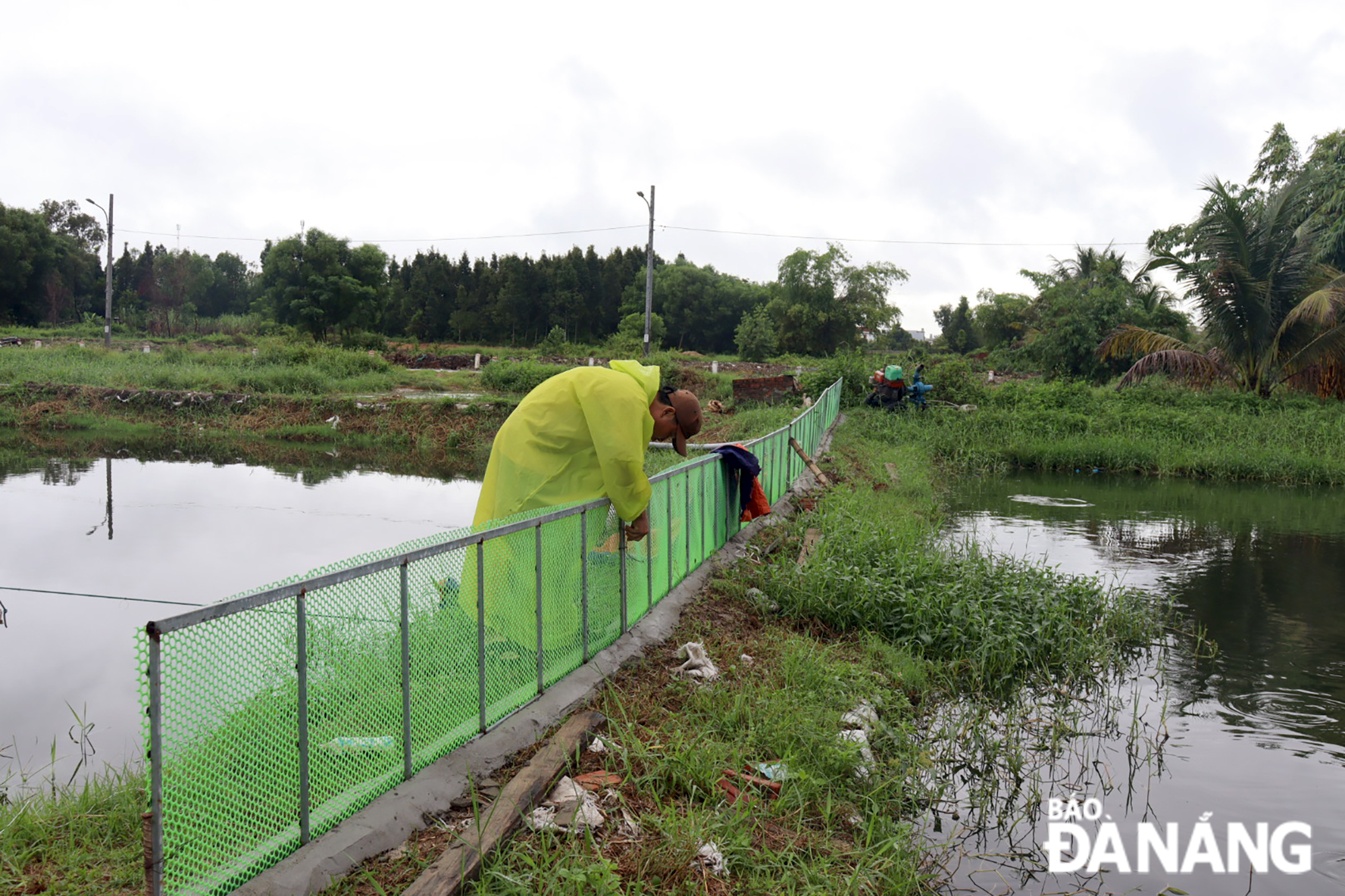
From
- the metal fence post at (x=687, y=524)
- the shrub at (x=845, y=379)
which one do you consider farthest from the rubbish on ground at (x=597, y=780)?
the shrub at (x=845, y=379)

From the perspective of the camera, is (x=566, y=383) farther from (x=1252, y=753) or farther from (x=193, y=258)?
(x=193, y=258)

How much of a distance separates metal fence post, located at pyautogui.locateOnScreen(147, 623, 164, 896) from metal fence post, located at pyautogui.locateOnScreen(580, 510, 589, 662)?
2435 millimetres

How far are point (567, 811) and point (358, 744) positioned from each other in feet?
2.78

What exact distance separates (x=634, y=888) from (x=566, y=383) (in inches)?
98.3

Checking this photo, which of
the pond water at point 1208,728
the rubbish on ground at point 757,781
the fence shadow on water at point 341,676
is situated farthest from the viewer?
the pond water at point 1208,728

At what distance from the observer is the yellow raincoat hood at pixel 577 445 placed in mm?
4410

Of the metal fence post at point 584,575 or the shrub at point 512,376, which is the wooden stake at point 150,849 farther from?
the shrub at point 512,376

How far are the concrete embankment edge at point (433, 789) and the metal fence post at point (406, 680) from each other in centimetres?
9

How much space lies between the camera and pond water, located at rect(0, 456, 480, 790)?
5211mm

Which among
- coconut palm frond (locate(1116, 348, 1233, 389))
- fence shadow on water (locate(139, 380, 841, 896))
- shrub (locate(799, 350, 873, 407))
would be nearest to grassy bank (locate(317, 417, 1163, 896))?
fence shadow on water (locate(139, 380, 841, 896))

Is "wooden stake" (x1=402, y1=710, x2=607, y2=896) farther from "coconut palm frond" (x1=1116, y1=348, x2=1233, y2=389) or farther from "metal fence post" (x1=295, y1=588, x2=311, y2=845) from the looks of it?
"coconut palm frond" (x1=1116, y1=348, x2=1233, y2=389)

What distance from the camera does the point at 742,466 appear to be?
7.45 meters

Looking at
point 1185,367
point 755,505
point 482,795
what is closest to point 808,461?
point 755,505

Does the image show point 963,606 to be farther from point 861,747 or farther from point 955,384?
point 955,384
